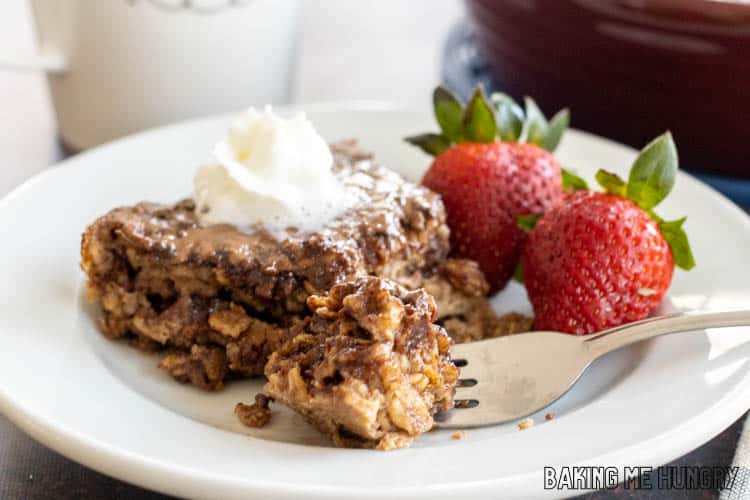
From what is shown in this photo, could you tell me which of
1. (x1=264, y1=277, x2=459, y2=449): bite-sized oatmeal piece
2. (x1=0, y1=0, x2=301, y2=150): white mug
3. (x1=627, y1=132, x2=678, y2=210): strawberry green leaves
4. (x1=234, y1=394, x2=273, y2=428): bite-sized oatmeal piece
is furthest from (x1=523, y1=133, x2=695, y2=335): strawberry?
(x1=0, y1=0, x2=301, y2=150): white mug

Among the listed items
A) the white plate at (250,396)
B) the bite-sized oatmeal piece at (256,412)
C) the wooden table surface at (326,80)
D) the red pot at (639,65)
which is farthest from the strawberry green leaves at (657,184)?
the bite-sized oatmeal piece at (256,412)

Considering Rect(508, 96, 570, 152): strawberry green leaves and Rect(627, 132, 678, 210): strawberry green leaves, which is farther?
Rect(508, 96, 570, 152): strawberry green leaves

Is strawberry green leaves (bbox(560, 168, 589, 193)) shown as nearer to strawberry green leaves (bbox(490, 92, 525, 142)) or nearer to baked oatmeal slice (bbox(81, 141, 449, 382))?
strawberry green leaves (bbox(490, 92, 525, 142))

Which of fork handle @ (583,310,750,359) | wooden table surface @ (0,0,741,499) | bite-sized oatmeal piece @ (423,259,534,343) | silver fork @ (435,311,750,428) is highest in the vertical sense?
fork handle @ (583,310,750,359)

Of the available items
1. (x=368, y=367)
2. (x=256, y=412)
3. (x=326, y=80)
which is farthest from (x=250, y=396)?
(x=326, y=80)

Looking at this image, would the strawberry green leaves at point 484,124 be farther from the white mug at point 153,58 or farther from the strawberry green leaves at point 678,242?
the white mug at point 153,58

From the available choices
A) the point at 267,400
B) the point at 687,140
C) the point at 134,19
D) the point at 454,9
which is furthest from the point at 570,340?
the point at 454,9
